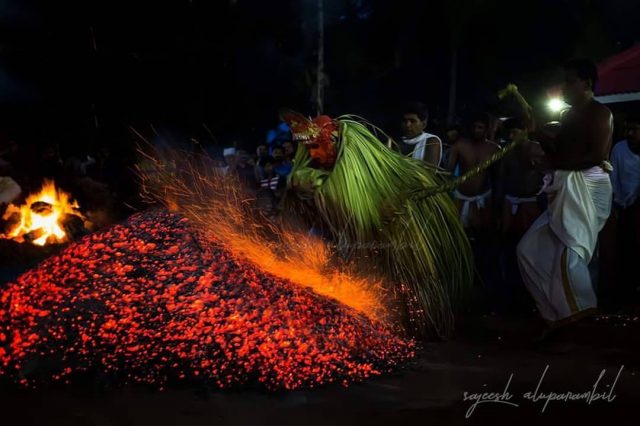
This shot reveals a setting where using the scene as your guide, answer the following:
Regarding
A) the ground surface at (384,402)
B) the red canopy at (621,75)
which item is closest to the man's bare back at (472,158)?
the ground surface at (384,402)

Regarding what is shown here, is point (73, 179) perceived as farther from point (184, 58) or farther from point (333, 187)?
point (333, 187)

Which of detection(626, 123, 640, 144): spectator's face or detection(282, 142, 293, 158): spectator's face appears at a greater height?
detection(282, 142, 293, 158): spectator's face

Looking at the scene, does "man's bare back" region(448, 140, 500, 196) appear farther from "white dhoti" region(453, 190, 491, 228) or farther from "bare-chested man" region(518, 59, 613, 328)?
"bare-chested man" region(518, 59, 613, 328)

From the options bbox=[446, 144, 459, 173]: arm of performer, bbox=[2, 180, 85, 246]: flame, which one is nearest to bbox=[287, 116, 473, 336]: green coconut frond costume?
bbox=[446, 144, 459, 173]: arm of performer

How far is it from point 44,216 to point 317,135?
20.1ft

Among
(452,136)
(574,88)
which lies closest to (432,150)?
(574,88)

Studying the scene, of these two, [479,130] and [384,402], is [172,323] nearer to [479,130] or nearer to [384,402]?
[384,402]

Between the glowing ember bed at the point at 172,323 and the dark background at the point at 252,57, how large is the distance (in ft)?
28.3

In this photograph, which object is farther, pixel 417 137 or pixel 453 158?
pixel 453 158

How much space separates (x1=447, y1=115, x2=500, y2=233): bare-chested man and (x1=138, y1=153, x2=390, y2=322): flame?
10.2 feet

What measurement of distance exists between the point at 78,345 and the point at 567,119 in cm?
351

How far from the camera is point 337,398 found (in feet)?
12.7

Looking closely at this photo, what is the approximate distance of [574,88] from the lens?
5125 millimetres

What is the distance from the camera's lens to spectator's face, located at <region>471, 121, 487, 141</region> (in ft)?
24.9
